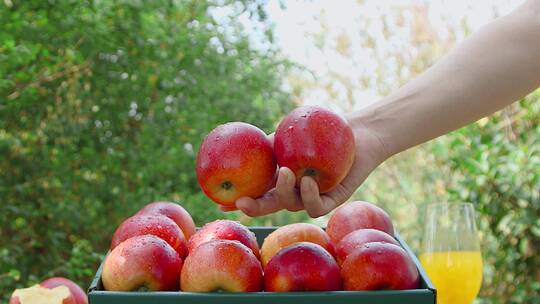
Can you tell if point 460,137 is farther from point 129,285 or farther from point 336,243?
point 129,285

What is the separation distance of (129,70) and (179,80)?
229mm

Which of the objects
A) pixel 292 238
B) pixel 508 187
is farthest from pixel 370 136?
A: pixel 508 187

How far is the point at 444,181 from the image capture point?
185 inches

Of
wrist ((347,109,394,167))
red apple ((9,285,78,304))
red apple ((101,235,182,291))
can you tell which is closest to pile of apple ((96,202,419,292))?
red apple ((101,235,182,291))

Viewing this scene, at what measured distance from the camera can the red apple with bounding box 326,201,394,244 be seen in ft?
4.28

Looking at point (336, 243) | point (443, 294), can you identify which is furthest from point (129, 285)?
point (443, 294)

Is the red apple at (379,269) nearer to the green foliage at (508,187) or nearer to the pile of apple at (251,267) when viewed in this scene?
the pile of apple at (251,267)

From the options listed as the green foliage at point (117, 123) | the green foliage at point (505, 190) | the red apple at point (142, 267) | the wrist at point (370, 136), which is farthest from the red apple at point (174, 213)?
the green foliage at point (505, 190)

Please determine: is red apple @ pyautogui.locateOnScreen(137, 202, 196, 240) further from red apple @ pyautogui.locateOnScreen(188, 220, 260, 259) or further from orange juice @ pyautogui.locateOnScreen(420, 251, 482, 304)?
orange juice @ pyautogui.locateOnScreen(420, 251, 482, 304)

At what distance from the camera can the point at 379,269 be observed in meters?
1.06

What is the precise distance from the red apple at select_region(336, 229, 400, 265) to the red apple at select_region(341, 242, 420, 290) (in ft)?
0.19

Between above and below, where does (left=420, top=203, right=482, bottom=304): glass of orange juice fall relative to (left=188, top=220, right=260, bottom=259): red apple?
below

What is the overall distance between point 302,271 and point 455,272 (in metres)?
0.83

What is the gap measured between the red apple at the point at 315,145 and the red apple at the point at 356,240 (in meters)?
0.10
